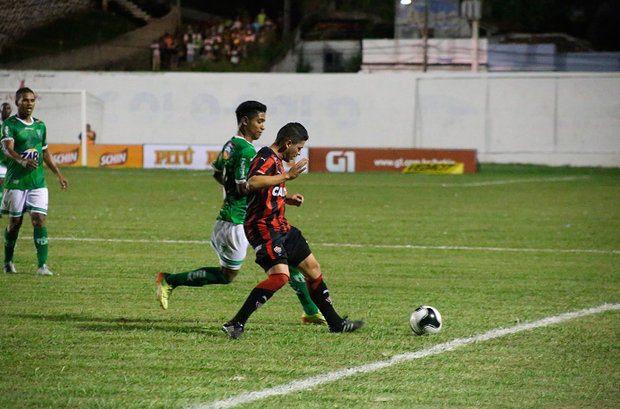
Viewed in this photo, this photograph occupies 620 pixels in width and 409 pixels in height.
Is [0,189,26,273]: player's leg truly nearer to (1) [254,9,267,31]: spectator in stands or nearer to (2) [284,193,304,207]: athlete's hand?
(2) [284,193,304,207]: athlete's hand

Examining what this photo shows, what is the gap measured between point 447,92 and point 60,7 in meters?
17.9

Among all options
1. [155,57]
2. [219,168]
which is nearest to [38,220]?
[219,168]

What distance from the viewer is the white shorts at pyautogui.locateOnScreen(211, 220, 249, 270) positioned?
22.7 ft

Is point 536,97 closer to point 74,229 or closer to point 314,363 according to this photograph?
point 74,229

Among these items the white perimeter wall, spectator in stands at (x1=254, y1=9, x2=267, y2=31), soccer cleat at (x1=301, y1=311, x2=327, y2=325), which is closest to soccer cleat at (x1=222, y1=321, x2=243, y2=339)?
soccer cleat at (x1=301, y1=311, x2=327, y2=325)

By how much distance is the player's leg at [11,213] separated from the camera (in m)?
9.88

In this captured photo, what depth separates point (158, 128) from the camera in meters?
42.4

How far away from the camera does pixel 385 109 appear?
40.8 meters

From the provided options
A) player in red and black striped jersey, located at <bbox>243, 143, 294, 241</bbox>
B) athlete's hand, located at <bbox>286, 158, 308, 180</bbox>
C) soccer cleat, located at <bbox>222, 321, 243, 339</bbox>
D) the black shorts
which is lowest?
soccer cleat, located at <bbox>222, 321, 243, 339</bbox>

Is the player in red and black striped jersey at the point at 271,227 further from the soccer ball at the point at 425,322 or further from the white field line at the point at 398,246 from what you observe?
the white field line at the point at 398,246

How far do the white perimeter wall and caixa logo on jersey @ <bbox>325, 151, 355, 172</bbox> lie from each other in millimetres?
7301

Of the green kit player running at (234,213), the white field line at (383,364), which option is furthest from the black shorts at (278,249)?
the white field line at (383,364)

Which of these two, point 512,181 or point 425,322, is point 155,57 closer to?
point 512,181

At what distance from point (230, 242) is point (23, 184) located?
4.08 meters
